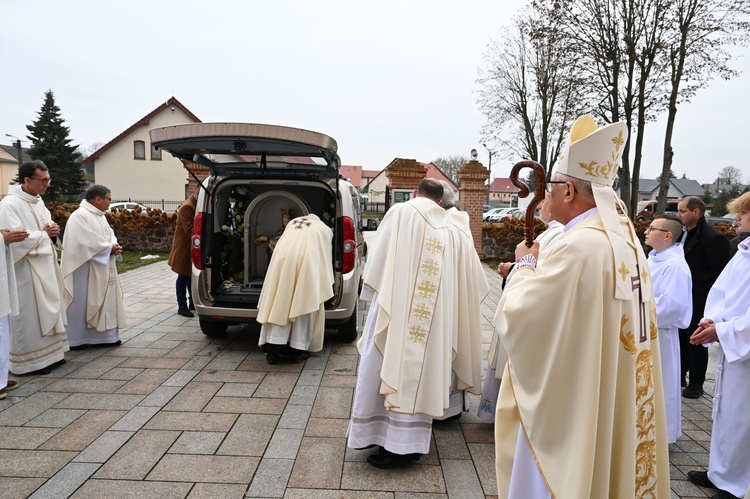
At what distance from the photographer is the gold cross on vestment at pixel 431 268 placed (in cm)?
321

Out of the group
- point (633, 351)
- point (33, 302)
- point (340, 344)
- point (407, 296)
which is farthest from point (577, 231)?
point (33, 302)

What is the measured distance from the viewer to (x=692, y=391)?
15.6ft

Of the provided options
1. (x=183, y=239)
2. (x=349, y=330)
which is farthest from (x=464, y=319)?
(x=183, y=239)

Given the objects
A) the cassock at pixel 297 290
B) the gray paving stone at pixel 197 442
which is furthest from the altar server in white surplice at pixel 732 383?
the cassock at pixel 297 290

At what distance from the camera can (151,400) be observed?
4.08m

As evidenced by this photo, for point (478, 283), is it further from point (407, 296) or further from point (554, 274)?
point (554, 274)

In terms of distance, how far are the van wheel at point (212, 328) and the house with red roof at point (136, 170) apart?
104ft

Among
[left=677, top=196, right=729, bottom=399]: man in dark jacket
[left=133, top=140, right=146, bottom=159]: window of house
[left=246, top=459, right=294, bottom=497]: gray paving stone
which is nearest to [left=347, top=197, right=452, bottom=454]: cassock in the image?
[left=246, top=459, right=294, bottom=497]: gray paving stone

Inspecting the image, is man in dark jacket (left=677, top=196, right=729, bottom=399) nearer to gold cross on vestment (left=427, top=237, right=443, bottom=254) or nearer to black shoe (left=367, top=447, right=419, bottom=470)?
gold cross on vestment (left=427, top=237, right=443, bottom=254)

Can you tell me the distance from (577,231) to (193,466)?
2.70 m

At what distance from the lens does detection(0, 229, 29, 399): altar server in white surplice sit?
405 cm

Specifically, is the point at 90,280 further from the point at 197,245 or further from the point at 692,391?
the point at 692,391

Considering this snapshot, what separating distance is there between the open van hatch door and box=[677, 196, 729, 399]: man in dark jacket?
12.2 ft

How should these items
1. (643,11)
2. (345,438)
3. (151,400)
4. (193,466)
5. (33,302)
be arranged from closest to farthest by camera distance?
(193,466), (345,438), (151,400), (33,302), (643,11)
